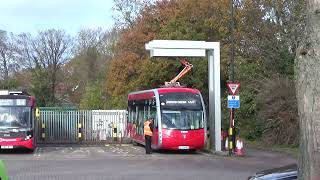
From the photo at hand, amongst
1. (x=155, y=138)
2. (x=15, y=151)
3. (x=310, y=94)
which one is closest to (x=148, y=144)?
(x=155, y=138)

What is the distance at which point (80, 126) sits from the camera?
137ft

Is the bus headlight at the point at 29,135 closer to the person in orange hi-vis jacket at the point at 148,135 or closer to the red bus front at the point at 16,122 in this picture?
the red bus front at the point at 16,122

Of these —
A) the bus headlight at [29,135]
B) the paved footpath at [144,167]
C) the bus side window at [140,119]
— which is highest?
the bus side window at [140,119]

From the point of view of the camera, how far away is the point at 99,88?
69812 millimetres

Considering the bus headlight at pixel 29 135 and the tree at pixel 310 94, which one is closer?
the tree at pixel 310 94

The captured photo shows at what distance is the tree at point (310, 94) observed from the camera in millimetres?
4961

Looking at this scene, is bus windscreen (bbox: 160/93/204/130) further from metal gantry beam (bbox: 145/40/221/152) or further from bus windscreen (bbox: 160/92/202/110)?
metal gantry beam (bbox: 145/40/221/152)

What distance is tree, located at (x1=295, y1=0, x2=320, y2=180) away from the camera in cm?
496

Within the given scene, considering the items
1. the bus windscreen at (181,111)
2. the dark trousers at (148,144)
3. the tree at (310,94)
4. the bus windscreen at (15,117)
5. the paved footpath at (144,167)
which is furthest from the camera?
the bus windscreen at (15,117)

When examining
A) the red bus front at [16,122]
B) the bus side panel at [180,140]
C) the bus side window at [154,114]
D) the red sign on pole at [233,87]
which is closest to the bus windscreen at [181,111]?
the bus side panel at [180,140]

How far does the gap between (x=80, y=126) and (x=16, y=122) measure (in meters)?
13.0

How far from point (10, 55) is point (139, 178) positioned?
201ft

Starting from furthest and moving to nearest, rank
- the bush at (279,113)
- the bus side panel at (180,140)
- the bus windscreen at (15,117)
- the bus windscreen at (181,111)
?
the bush at (279,113) → the bus windscreen at (15,117) → the bus windscreen at (181,111) → the bus side panel at (180,140)

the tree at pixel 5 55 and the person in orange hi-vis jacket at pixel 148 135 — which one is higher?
the tree at pixel 5 55
